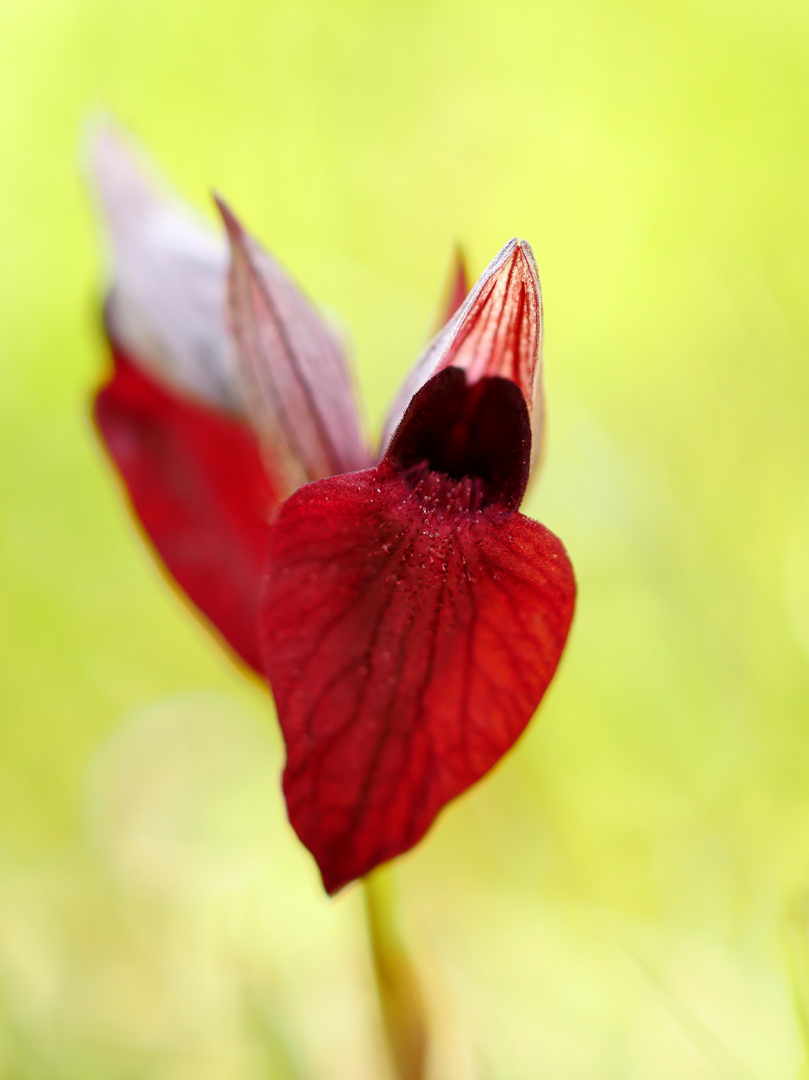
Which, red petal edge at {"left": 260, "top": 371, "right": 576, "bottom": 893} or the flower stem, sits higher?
red petal edge at {"left": 260, "top": 371, "right": 576, "bottom": 893}

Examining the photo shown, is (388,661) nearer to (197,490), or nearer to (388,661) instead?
(388,661)

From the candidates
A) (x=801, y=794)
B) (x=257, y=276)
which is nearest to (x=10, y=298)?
(x=257, y=276)

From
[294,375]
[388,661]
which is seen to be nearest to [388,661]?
[388,661]

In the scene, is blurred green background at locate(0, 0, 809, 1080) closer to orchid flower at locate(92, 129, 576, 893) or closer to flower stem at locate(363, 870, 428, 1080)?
flower stem at locate(363, 870, 428, 1080)

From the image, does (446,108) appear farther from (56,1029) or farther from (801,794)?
(56,1029)

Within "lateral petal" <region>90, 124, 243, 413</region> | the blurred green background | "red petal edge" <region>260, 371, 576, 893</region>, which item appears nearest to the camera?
"red petal edge" <region>260, 371, 576, 893</region>

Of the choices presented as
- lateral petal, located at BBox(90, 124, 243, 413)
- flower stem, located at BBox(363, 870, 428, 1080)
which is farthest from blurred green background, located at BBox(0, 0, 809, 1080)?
lateral petal, located at BBox(90, 124, 243, 413)
